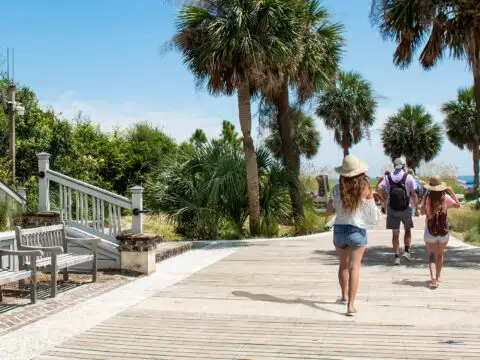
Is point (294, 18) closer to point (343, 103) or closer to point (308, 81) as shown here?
point (308, 81)

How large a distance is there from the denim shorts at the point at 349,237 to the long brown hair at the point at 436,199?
1.86m

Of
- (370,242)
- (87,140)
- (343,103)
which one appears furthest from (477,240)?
(343,103)

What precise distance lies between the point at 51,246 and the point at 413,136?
37.7 m

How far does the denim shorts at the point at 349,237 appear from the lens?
5664 millimetres

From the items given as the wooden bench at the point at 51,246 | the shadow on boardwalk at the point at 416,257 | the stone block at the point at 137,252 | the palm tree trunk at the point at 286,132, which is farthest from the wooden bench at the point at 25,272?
the palm tree trunk at the point at 286,132

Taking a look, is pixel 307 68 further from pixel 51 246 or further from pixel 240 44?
pixel 51 246

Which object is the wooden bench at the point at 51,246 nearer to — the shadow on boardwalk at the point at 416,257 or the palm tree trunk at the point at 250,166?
the shadow on boardwalk at the point at 416,257

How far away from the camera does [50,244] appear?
748 centimetres

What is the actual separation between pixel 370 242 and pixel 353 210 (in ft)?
22.2

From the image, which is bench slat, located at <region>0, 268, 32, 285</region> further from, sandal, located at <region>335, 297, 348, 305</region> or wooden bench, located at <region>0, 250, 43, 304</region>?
sandal, located at <region>335, 297, 348, 305</region>

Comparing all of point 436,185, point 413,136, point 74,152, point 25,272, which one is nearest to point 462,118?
point 413,136

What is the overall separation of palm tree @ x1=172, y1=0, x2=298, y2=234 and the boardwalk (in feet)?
19.2

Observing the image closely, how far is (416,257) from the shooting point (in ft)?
31.5

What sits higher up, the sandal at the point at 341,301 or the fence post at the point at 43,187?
the fence post at the point at 43,187
